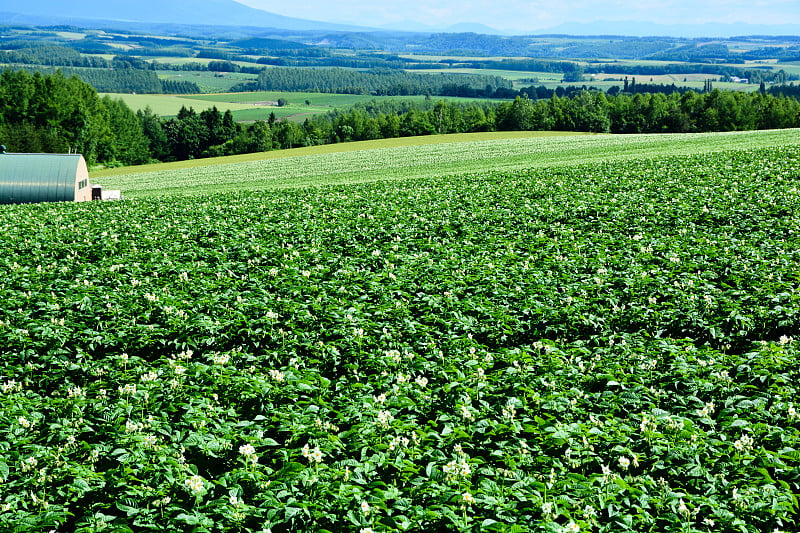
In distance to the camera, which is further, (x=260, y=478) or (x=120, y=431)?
(x=120, y=431)

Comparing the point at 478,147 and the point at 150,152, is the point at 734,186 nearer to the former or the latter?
the point at 478,147

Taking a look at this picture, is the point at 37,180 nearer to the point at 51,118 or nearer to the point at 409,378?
the point at 409,378

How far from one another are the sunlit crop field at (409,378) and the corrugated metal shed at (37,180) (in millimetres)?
17014

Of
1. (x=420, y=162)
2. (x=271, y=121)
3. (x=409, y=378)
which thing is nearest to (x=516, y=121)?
(x=271, y=121)

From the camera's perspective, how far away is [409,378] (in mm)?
9102

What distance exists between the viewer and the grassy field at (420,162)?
46594mm

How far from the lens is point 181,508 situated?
6023 mm

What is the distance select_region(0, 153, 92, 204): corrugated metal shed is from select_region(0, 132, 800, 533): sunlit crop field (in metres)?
17.0

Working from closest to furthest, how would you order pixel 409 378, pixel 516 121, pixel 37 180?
pixel 409 378 < pixel 37 180 < pixel 516 121

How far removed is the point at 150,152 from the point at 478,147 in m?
75.6

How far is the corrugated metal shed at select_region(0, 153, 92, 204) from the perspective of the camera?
3497cm

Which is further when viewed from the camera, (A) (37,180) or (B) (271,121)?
(B) (271,121)

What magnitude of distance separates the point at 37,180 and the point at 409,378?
33831 mm

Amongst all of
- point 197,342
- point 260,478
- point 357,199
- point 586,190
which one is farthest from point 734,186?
point 260,478
